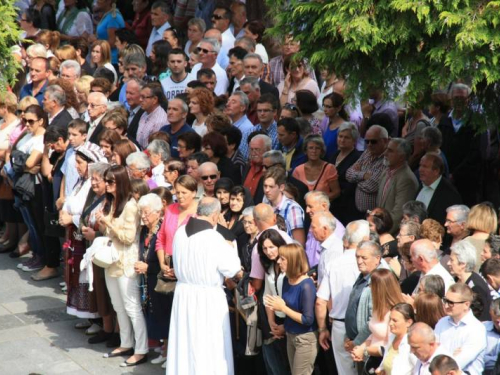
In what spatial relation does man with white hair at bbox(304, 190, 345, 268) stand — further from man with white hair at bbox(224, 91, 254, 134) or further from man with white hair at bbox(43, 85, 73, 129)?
man with white hair at bbox(43, 85, 73, 129)

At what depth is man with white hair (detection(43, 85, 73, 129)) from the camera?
13.8 meters

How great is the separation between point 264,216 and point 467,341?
106 inches

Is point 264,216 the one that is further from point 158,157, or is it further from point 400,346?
point 158,157

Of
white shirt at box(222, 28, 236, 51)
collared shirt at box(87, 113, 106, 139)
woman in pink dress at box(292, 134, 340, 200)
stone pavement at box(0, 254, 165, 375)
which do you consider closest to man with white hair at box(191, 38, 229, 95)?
white shirt at box(222, 28, 236, 51)

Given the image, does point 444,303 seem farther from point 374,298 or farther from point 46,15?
point 46,15

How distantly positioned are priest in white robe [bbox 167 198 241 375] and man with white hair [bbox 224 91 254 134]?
322cm

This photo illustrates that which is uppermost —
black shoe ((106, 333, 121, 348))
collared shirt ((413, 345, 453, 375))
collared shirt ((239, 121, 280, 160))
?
collared shirt ((239, 121, 280, 160))

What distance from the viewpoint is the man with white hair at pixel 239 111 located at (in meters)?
12.9

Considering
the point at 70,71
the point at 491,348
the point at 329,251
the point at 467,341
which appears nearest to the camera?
the point at 467,341

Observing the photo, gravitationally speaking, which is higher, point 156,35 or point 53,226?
point 156,35

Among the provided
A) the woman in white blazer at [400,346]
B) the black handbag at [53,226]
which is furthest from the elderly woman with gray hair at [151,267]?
the woman in white blazer at [400,346]

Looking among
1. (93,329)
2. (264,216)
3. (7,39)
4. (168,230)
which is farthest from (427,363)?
(7,39)

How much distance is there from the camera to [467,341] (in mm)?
7719

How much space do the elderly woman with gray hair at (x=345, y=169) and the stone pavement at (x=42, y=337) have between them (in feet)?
8.79
